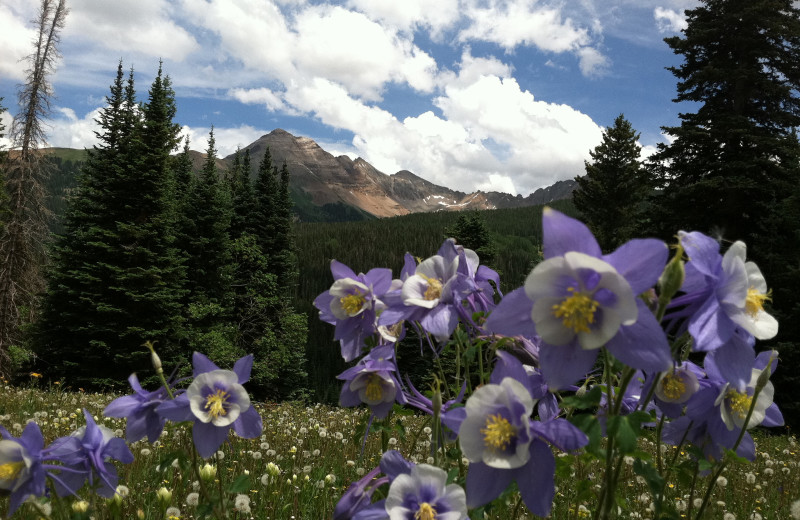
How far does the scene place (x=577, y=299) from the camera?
3.65ft

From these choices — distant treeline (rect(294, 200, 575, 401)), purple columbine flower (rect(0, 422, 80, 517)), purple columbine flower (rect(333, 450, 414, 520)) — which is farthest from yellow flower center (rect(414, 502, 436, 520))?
distant treeline (rect(294, 200, 575, 401))

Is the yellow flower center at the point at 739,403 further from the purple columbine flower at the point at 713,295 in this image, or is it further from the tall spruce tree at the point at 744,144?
the tall spruce tree at the point at 744,144

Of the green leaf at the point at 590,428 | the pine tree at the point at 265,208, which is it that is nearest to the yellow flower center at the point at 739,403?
the green leaf at the point at 590,428

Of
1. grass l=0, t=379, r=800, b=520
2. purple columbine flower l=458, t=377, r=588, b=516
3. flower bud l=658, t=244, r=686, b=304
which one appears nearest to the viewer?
flower bud l=658, t=244, r=686, b=304

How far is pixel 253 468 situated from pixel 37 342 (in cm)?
2577

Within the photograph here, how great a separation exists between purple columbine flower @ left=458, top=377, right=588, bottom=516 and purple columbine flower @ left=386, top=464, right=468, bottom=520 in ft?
0.40

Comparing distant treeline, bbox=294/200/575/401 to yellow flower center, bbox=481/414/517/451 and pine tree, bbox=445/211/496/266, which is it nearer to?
pine tree, bbox=445/211/496/266

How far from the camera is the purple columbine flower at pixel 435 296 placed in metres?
1.62

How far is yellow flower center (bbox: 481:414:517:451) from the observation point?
4.18 ft

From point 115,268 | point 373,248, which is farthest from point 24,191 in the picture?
point 373,248

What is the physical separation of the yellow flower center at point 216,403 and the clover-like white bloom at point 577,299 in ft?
4.34

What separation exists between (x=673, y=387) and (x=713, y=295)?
552 millimetres

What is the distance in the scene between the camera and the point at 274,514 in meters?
3.53

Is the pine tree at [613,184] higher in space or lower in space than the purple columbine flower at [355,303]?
higher
